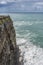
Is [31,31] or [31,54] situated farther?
[31,31]

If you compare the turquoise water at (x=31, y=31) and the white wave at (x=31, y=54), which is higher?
the white wave at (x=31, y=54)

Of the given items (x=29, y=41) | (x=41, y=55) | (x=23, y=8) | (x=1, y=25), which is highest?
(x=1, y=25)

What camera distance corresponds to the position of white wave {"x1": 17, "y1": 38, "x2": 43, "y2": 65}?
29608 millimetres

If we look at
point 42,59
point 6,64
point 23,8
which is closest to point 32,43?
point 42,59

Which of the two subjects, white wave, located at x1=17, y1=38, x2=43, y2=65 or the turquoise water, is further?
the turquoise water

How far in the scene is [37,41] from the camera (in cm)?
4219

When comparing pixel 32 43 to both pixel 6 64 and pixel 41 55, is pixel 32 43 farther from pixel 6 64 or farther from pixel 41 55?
pixel 6 64

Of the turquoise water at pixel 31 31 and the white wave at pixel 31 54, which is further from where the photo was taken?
the turquoise water at pixel 31 31

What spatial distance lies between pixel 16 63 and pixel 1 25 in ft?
24.0

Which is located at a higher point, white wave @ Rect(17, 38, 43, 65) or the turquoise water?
white wave @ Rect(17, 38, 43, 65)

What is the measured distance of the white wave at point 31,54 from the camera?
2961cm

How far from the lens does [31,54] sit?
108ft

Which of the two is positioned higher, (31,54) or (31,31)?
(31,54)

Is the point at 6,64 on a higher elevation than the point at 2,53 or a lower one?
lower
